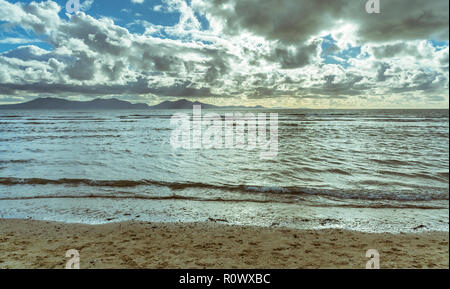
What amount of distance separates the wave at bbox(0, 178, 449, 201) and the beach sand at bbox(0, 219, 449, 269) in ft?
8.82

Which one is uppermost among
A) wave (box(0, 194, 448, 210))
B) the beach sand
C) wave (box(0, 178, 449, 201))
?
wave (box(0, 178, 449, 201))

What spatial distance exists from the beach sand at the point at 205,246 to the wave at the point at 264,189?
8.82ft

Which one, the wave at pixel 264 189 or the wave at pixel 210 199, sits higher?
the wave at pixel 264 189

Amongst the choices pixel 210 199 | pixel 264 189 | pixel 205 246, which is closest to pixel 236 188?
pixel 264 189

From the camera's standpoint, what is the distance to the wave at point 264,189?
8.13m

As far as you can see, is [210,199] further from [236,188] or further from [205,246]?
[205,246]

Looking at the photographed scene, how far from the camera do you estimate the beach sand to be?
4.18 metres

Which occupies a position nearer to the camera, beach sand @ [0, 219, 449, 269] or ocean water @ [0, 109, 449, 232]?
beach sand @ [0, 219, 449, 269]

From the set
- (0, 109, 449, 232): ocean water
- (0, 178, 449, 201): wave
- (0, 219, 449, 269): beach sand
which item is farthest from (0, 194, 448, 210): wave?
(0, 219, 449, 269): beach sand

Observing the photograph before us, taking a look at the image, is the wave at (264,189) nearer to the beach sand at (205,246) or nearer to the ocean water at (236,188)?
the ocean water at (236,188)

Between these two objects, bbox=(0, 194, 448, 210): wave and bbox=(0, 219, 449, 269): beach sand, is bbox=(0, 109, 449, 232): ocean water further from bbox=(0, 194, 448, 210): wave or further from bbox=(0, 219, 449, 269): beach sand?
bbox=(0, 219, 449, 269): beach sand

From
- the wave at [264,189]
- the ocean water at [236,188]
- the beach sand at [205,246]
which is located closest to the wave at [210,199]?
the ocean water at [236,188]

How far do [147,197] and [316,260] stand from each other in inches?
232
